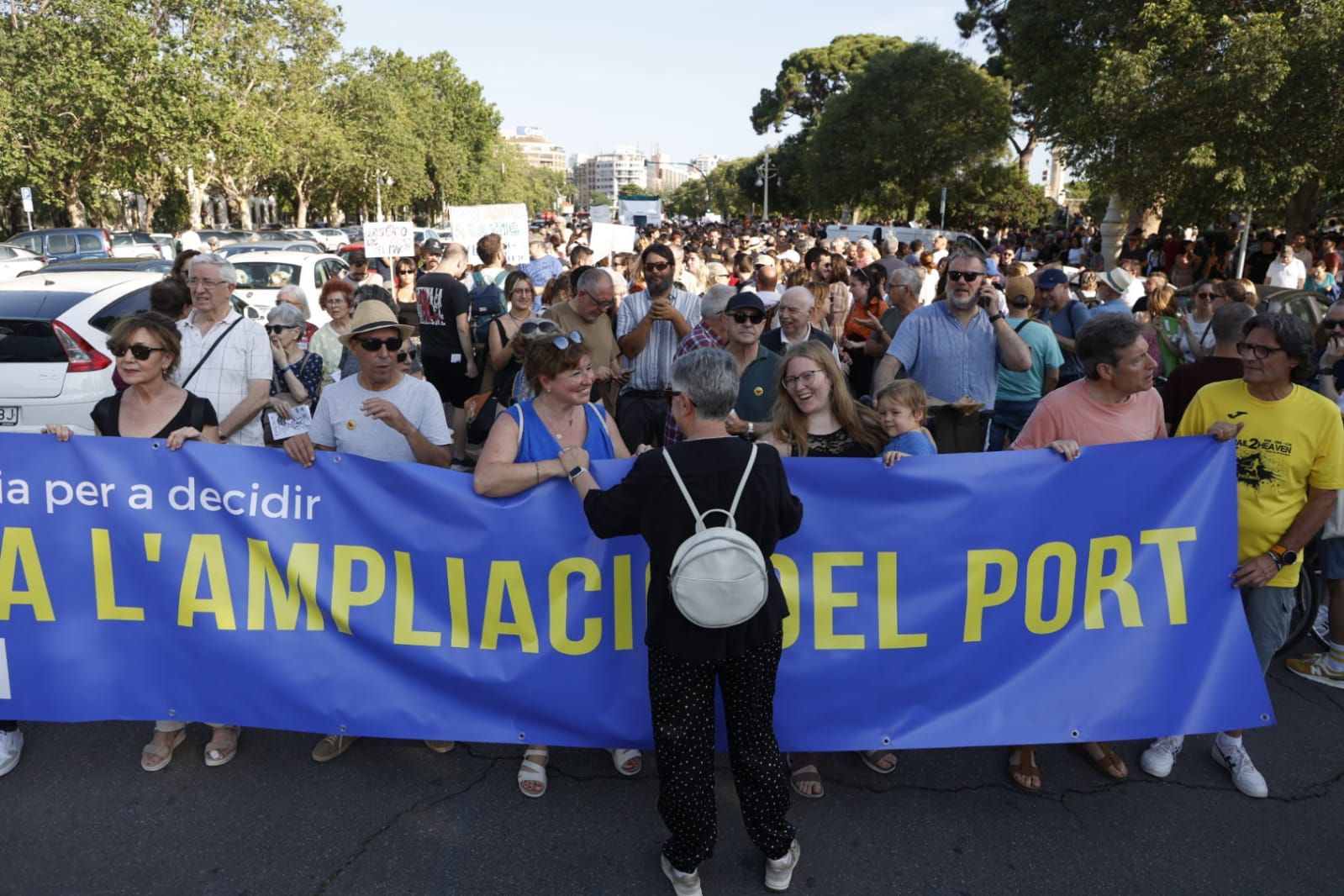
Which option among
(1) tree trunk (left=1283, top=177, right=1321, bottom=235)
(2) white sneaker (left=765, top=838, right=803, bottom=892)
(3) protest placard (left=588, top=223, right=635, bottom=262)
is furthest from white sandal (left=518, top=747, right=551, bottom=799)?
(1) tree trunk (left=1283, top=177, right=1321, bottom=235)

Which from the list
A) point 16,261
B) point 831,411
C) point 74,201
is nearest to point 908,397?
point 831,411

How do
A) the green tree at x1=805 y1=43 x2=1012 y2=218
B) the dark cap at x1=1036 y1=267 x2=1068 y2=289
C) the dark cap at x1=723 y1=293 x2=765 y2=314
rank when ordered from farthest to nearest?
the green tree at x1=805 y1=43 x2=1012 y2=218 < the dark cap at x1=1036 y1=267 x2=1068 y2=289 < the dark cap at x1=723 y1=293 x2=765 y2=314

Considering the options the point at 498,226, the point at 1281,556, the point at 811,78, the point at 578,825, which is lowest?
the point at 578,825

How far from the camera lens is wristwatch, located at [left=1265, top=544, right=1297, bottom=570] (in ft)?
12.0

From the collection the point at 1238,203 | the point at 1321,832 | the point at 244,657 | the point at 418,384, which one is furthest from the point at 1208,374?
the point at 1238,203

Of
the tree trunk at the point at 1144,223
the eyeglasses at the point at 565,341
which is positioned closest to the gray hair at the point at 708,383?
the eyeglasses at the point at 565,341

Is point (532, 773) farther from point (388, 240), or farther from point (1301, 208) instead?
point (1301, 208)

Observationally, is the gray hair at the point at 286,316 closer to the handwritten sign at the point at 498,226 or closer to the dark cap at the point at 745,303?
the dark cap at the point at 745,303

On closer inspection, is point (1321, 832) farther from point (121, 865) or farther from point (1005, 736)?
point (121, 865)

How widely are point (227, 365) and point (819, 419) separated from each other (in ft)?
9.01

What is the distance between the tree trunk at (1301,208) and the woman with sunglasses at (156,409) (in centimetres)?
2019

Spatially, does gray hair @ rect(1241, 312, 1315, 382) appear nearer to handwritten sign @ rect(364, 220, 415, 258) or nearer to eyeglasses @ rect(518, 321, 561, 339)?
eyeglasses @ rect(518, 321, 561, 339)

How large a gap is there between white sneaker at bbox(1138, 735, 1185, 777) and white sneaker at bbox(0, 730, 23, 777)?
4.42m

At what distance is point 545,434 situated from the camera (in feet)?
11.8
